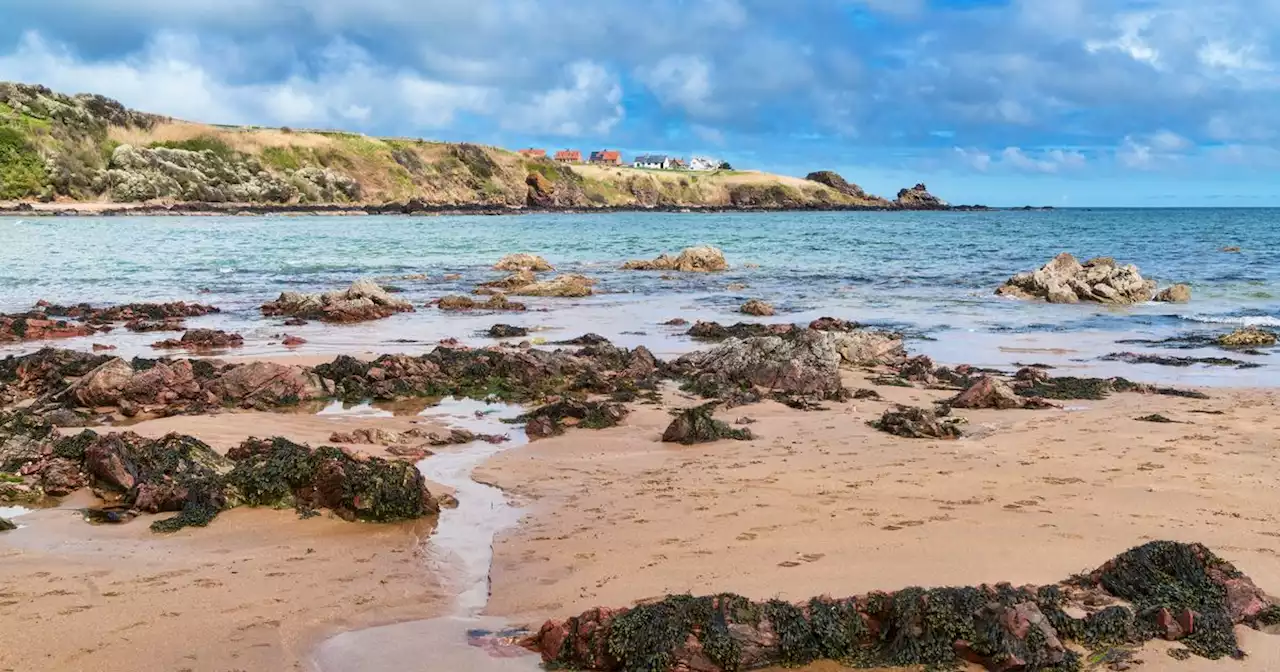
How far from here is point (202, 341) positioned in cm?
1548

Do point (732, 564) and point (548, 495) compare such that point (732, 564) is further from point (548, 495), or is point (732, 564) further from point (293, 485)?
point (293, 485)

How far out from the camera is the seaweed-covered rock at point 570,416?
32.1ft

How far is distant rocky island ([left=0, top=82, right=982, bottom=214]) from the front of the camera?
84438 mm

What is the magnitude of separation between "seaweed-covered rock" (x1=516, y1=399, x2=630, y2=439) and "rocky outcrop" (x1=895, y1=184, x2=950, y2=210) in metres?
164

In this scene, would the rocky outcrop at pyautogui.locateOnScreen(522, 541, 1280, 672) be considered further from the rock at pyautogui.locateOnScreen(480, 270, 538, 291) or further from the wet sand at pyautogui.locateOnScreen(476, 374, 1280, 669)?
the rock at pyautogui.locateOnScreen(480, 270, 538, 291)

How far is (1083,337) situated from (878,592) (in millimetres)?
14709

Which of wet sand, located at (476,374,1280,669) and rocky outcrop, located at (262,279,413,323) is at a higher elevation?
rocky outcrop, located at (262,279,413,323)

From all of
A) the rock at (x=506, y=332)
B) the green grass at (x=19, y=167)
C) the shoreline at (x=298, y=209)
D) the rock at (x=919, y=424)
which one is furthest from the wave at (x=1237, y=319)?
the green grass at (x=19, y=167)

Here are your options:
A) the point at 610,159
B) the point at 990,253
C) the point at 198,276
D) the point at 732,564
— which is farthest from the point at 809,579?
the point at 610,159

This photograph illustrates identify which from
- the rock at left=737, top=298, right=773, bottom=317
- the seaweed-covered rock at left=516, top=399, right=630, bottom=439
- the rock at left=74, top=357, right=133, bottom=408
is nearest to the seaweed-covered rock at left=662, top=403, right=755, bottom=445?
the seaweed-covered rock at left=516, top=399, right=630, bottom=439

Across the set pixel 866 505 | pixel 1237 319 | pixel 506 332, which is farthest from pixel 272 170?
pixel 866 505

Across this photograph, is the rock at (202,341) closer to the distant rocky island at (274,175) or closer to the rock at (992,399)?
the rock at (992,399)

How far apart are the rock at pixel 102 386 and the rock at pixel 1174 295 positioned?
23982 millimetres

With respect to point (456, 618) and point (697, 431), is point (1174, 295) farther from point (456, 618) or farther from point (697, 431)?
point (456, 618)
